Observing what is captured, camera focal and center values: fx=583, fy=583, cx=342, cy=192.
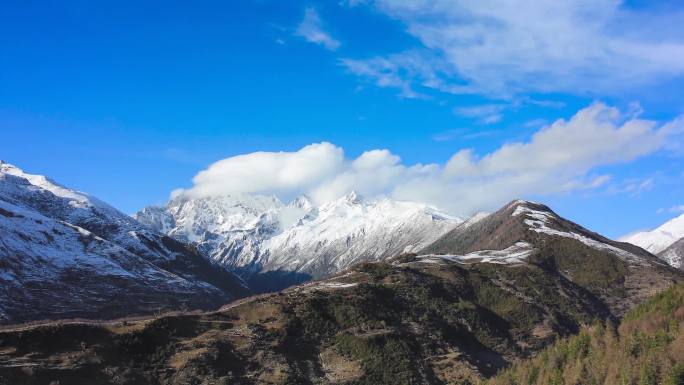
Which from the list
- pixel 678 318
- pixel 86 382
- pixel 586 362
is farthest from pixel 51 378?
pixel 678 318

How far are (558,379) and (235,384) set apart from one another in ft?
353

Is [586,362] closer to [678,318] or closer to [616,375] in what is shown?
[616,375]

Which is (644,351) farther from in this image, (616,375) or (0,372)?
(0,372)

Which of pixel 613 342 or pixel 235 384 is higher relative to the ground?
pixel 613 342

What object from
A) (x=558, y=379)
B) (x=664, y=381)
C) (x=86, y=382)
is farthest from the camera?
(x=558, y=379)

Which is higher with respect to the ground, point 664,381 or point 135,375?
point 664,381

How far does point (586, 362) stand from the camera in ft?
645

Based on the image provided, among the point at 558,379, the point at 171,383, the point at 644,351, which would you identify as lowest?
the point at 171,383

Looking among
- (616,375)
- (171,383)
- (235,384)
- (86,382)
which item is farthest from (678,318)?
(86,382)

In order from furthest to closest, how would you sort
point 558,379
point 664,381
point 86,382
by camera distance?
point 558,379 < point 86,382 < point 664,381

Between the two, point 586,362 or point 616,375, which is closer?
point 616,375

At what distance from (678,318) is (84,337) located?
203 meters

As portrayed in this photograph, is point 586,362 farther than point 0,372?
Yes

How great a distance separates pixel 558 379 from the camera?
190 m
